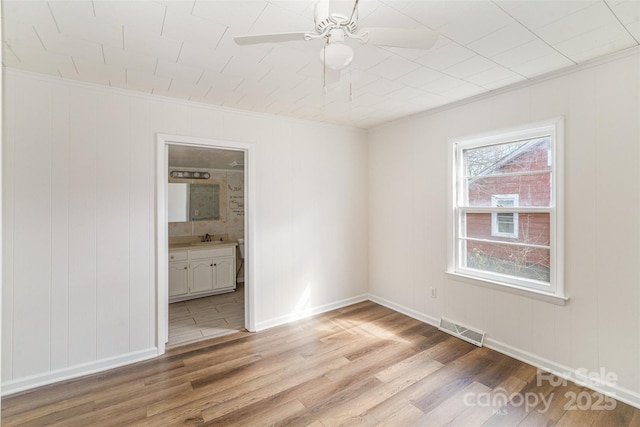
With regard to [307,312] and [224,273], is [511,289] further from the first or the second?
[224,273]

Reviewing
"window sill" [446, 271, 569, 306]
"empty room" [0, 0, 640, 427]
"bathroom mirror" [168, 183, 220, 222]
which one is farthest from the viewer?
"bathroom mirror" [168, 183, 220, 222]

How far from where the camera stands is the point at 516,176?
3076 mm

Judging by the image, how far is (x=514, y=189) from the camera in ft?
10.2

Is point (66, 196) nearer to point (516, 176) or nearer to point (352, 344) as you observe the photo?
point (352, 344)

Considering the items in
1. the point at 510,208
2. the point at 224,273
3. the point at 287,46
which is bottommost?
the point at 224,273

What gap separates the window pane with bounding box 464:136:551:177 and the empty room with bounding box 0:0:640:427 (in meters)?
0.02

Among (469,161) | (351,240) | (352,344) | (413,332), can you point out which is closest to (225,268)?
(351,240)

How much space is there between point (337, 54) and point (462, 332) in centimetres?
300

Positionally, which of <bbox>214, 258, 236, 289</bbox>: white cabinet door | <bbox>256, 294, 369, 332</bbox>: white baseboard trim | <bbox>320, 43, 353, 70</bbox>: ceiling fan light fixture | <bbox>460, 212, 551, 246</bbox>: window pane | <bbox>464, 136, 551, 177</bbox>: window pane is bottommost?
<bbox>256, 294, 369, 332</bbox>: white baseboard trim

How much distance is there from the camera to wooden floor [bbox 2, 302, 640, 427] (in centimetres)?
229

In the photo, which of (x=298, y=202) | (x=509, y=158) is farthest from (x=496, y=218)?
(x=298, y=202)

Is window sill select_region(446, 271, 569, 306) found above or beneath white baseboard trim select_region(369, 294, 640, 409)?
above

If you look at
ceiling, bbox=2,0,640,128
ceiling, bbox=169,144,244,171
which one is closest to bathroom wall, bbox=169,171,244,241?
ceiling, bbox=169,144,244,171

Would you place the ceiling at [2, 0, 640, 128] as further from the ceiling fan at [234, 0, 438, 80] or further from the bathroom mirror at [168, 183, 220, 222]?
the bathroom mirror at [168, 183, 220, 222]
